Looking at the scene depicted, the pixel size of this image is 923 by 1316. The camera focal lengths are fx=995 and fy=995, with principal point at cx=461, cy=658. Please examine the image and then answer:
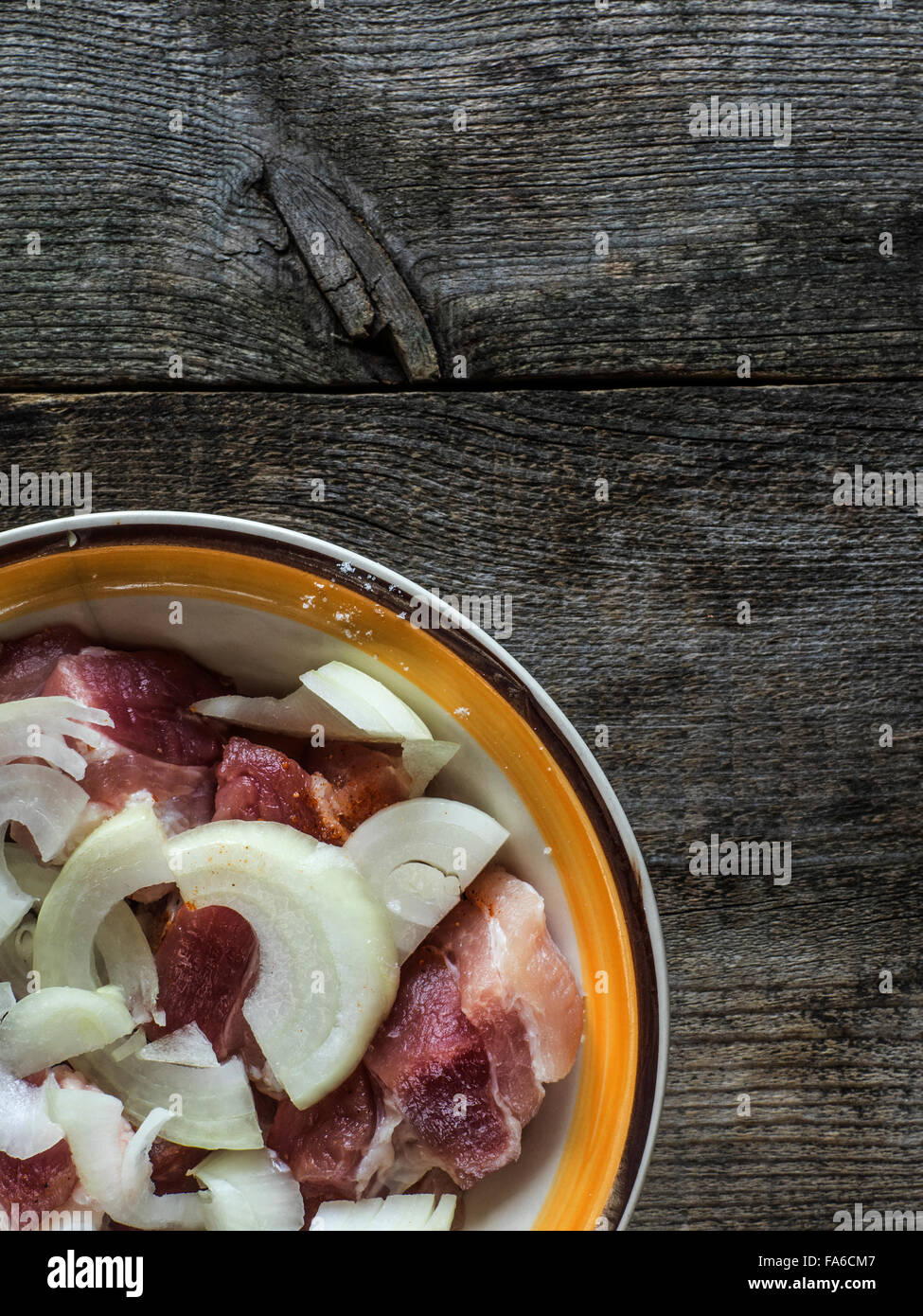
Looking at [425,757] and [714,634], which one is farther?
[714,634]

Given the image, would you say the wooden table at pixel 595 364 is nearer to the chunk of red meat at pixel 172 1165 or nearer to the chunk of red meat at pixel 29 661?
the chunk of red meat at pixel 29 661

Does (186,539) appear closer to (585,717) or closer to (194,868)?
(194,868)

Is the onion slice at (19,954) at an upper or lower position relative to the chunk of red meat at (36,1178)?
upper

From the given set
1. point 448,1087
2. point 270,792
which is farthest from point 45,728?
point 448,1087

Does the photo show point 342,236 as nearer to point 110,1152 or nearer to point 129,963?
point 129,963

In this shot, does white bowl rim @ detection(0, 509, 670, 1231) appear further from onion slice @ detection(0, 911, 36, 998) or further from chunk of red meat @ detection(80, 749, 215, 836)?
onion slice @ detection(0, 911, 36, 998)

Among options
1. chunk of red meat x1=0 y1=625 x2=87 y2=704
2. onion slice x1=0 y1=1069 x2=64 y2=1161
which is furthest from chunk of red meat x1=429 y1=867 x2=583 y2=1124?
chunk of red meat x1=0 y1=625 x2=87 y2=704

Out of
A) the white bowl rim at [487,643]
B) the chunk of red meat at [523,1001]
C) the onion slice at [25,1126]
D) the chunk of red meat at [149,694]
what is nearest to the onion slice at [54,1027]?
the onion slice at [25,1126]
